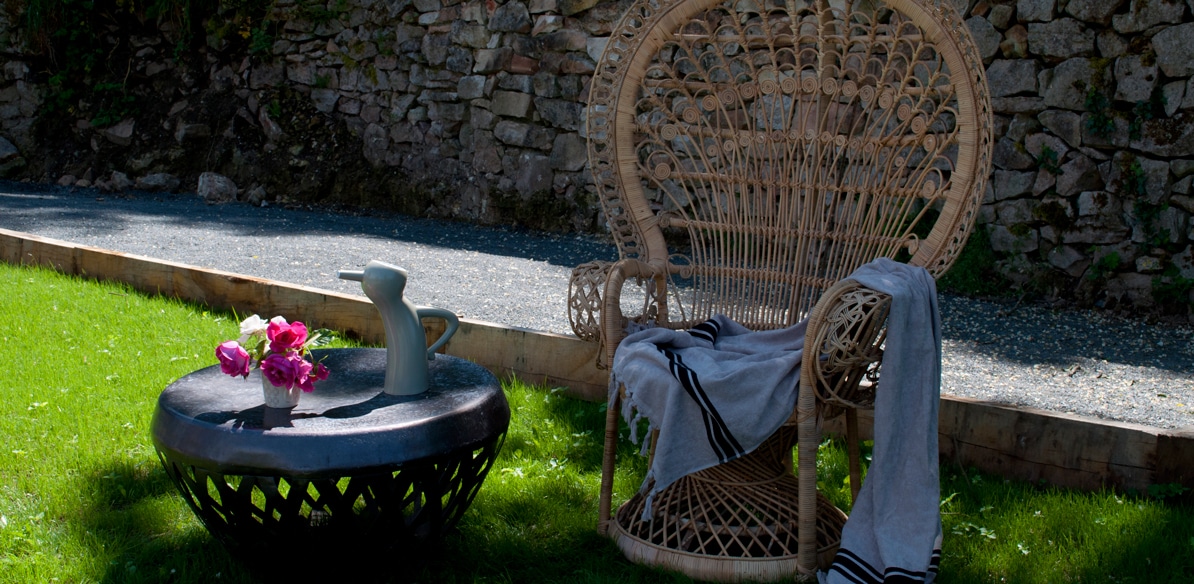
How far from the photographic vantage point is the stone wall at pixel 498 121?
4.57 m

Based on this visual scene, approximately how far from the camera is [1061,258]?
480 centimetres

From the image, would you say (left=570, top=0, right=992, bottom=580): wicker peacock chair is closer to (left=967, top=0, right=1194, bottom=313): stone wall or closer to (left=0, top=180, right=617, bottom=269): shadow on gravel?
(left=967, top=0, right=1194, bottom=313): stone wall

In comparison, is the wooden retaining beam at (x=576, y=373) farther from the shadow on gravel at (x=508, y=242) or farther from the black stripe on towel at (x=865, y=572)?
the shadow on gravel at (x=508, y=242)

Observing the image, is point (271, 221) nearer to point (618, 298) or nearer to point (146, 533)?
point (146, 533)

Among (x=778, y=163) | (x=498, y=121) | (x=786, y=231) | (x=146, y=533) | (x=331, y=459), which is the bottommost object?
(x=146, y=533)

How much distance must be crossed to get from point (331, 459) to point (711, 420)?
796 mm

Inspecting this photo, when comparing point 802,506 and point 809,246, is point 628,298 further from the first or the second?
point 802,506

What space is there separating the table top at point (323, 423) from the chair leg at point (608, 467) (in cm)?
33

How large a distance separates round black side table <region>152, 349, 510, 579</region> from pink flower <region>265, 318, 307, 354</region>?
125mm

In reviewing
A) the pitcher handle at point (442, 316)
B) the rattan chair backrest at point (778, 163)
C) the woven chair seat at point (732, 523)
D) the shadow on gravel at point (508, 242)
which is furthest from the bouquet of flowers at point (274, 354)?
the shadow on gravel at point (508, 242)

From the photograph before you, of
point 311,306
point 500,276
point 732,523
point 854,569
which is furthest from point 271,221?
point 854,569

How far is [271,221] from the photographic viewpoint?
668cm

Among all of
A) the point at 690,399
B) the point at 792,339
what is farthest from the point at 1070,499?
the point at 690,399

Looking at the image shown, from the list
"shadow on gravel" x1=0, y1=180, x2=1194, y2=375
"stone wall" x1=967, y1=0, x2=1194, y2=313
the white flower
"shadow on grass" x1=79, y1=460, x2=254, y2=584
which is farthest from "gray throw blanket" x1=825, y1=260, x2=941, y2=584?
"stone wall" x1=967, y1=0, x2=1194, y2=313
